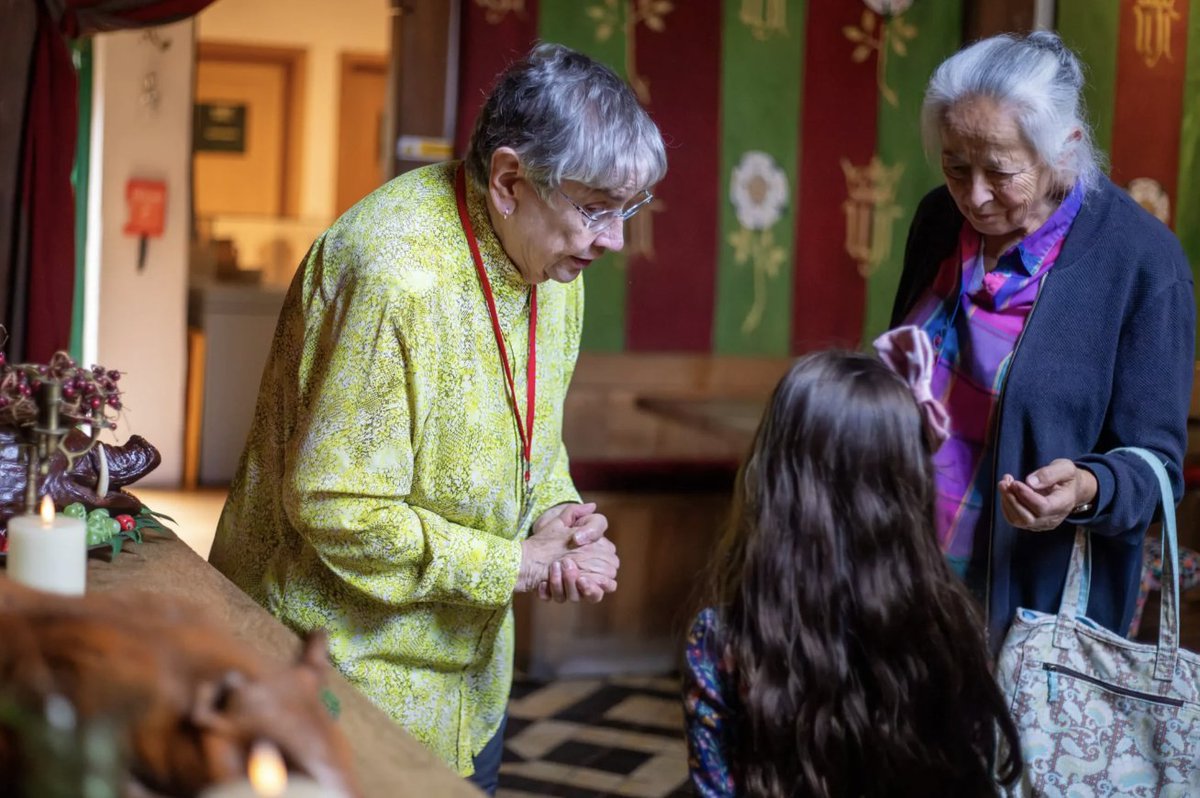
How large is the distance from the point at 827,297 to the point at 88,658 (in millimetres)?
4386

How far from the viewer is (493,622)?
6.40ft

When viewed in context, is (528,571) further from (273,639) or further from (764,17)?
(764,17)

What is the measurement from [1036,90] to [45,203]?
2862 millimetres

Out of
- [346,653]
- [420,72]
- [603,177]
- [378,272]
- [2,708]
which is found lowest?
[346,653]

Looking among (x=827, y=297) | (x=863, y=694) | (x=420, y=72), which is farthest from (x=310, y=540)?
(x=827, y=297)

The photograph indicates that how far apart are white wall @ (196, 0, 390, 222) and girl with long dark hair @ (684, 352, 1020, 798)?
878 centimetres

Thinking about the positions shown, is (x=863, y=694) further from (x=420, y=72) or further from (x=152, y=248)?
(x=152, y=248)

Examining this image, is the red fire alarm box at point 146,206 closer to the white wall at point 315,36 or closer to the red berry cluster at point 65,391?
the white wall at point 315,36

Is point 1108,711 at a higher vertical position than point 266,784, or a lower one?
lower

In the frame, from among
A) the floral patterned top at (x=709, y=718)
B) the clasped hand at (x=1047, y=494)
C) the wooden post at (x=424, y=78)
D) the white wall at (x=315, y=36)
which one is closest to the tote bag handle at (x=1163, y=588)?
the clasped hand at (x=1047, y=494)

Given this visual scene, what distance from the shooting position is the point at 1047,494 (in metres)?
1.96

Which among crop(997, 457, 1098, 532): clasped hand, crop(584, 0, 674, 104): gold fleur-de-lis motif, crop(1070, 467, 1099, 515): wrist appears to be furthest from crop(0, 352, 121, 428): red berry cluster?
crop(584, 0, 674, 104): gold fleur-de-lis motif

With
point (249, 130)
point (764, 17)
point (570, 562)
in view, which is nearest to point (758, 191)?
point (764, 17)

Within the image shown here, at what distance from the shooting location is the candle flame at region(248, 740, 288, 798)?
87 cm
